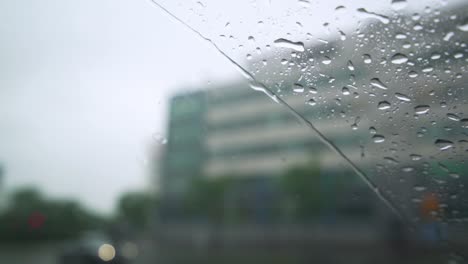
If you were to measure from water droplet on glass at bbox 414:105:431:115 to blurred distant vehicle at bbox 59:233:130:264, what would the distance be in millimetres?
9503

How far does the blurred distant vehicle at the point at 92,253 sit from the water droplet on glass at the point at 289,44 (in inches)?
366

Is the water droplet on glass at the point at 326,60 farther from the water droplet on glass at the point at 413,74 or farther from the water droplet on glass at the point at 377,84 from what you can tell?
the water droplet on glass at the point at 413,74

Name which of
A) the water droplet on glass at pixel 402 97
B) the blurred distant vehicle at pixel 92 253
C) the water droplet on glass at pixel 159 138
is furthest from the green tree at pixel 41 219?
the water droplet on glass at pixel 402 97

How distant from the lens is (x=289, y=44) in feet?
6.13

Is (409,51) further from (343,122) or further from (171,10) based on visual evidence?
(171,10)

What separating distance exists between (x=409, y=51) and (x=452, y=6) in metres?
0.25

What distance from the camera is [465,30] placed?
164 cm

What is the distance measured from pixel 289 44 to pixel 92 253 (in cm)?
954

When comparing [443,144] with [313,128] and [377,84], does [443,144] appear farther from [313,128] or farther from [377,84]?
[313,128]

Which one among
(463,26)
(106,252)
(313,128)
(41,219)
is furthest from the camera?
(106,252)

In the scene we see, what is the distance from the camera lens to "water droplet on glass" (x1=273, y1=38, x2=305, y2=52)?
1.86 m

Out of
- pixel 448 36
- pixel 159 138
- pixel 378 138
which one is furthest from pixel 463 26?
pixel 159 138

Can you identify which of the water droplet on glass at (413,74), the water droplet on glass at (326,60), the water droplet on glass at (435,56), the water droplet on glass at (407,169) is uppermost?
the water droplet on glass at (326,60)

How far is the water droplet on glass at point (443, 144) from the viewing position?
178cm
